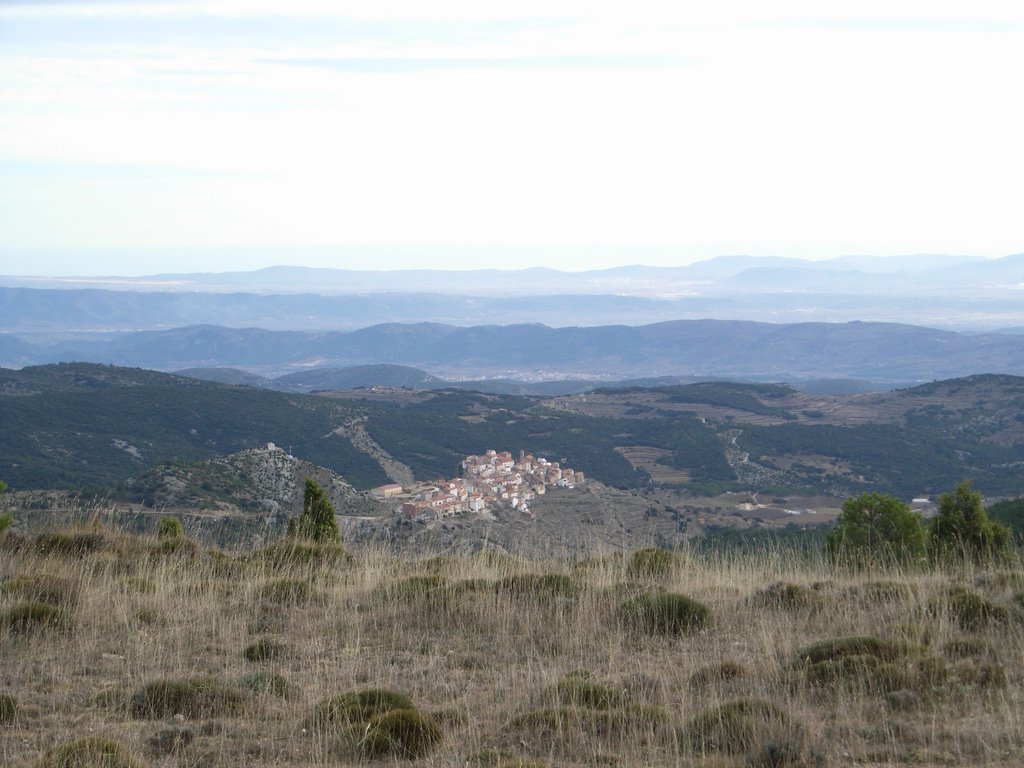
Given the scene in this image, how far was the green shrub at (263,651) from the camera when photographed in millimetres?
6480

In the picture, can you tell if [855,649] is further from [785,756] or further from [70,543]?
[70,543]

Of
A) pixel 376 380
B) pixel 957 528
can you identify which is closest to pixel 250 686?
pixel 957 528

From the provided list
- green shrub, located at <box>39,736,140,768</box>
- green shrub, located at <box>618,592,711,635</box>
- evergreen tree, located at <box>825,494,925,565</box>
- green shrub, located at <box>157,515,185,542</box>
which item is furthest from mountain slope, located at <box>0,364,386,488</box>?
green shrub, located at <box>39,736,140,768</box>

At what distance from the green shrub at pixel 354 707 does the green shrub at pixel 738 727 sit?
1507 mm

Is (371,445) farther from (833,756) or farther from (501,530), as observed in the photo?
(833,756)

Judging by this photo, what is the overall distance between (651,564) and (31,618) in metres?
5.32

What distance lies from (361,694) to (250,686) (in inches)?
33.0

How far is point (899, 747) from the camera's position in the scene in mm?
4535

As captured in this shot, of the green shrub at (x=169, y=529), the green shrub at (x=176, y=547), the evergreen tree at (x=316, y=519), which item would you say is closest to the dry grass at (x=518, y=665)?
the green shrub at (x=176, y=547)

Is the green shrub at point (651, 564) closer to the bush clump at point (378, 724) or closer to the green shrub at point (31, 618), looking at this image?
the bush clump at point (378, 724)

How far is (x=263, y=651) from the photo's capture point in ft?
21.4

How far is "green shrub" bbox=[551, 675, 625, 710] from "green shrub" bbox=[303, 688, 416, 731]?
32.3 inches

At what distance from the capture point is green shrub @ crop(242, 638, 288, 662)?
6.48m

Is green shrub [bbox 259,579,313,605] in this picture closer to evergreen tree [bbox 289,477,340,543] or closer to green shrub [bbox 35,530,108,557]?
green shrub [bbox 35,530,108,557]
